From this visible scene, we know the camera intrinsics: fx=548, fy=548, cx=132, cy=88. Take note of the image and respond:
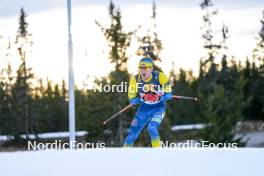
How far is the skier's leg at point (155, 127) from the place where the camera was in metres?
9.98

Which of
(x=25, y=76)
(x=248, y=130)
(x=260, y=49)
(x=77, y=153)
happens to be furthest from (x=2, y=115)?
(x=77, y=153)

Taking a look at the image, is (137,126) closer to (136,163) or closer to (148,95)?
(148,95)

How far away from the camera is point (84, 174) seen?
6.09 m

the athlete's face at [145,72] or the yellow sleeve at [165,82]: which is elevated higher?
the athlete's face at [145,72]

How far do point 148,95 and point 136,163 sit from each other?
3979mm

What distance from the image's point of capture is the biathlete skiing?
10.2 metres

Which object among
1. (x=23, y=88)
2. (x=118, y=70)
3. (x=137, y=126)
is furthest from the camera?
(x=23, y=88)

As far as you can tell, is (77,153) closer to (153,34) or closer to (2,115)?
(153,34)

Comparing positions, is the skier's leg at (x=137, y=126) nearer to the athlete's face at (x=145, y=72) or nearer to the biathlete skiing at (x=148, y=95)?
the biathlete skiing at (x=148, y=95)

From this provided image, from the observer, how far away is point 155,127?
1009cm

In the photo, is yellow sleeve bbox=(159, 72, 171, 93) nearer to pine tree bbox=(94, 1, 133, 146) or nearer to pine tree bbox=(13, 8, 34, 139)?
pine tree bbox=(94, 1, 133, 146)

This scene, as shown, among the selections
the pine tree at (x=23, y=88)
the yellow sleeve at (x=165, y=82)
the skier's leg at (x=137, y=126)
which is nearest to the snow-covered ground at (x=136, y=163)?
the skier's leg at (x=137, y=126)

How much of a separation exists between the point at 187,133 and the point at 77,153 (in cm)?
3785

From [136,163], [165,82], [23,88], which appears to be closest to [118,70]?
[23,88]
